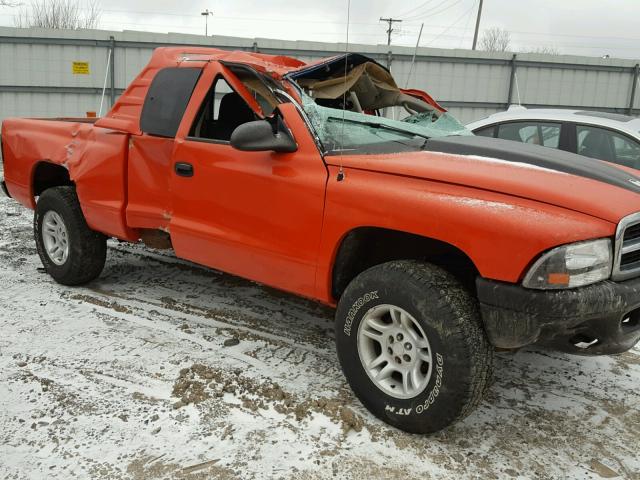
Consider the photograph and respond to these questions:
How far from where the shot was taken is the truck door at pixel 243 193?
10.1 feet

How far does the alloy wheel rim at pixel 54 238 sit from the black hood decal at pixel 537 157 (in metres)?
3.24

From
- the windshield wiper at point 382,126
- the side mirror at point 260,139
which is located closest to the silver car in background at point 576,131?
the windshield wiper at point 382,126

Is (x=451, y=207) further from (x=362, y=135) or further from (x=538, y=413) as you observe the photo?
(x=538, y=413)

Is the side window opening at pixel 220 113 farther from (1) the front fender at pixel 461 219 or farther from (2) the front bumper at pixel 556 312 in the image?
(2) the front bumper at pixel 556 312

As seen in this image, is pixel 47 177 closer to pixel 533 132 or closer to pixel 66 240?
pixel 66 240

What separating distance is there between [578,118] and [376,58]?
29.0ft

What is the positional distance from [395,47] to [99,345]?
12363 millimetres

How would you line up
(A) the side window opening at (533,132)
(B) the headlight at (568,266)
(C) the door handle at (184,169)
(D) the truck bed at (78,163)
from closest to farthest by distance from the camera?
1. (B) the headlight at (568,266)
2. (C) the door handle at (184,169)
3. (D) the truck bed at (78,163)
4. (A) the side window opening at (533,132)

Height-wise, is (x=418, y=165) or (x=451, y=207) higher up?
(x=418, y=165)

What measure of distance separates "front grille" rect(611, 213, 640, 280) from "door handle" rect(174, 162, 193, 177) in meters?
2.47

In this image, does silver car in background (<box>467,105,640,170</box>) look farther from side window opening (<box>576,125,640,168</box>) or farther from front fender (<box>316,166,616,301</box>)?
front fender (<box>316,166,616,301</box>)

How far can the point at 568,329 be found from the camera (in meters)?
2.46

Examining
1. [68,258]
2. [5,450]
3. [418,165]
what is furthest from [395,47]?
[5,450]

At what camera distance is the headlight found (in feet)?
7.46
